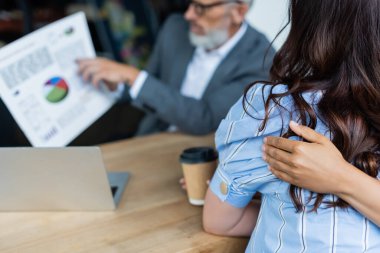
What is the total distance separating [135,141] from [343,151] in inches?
33.8

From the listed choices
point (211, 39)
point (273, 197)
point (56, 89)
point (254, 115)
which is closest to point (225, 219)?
point (273, 197)

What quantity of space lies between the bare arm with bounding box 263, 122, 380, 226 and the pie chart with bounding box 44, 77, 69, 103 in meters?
0.74

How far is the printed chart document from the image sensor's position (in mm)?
1203

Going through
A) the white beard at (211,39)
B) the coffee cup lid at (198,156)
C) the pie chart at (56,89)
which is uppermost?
the pie chart at (56,89)

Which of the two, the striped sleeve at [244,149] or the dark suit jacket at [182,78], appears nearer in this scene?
the striped sleeve at [244,149]

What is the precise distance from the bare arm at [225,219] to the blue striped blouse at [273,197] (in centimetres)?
2

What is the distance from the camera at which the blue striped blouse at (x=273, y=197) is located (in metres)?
0.85

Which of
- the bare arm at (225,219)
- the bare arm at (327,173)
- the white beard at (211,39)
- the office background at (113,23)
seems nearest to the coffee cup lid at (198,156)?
the bare arm at (225,219)

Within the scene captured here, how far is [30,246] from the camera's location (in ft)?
3.33

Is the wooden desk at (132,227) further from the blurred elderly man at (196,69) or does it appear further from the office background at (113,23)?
the office background at (113,23)

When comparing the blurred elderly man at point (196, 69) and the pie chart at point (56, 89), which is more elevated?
the pie chart at point (56, 89)

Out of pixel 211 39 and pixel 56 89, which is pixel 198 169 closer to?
pixel 56 89

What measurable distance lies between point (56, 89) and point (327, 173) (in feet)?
2.75

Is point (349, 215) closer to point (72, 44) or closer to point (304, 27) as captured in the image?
point (304, 27)
